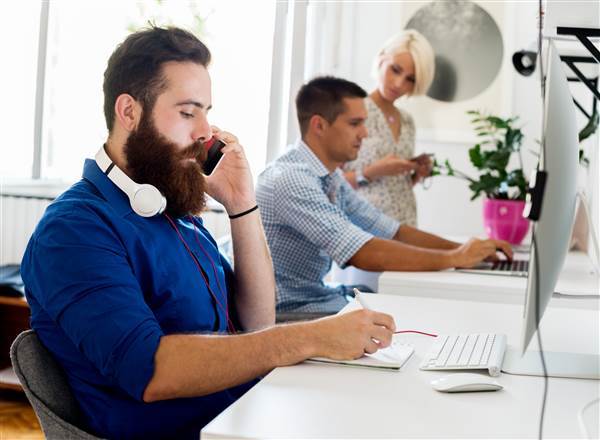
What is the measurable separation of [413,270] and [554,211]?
4.61 feet

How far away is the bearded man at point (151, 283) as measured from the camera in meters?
1.21

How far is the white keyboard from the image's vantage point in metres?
1.33

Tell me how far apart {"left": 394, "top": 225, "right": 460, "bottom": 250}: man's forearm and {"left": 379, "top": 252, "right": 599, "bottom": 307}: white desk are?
69cm

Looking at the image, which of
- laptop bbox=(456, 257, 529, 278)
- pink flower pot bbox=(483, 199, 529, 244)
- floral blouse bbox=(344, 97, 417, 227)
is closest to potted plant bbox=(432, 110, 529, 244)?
pink flower pot bbox=(483, 199, 529, 244)

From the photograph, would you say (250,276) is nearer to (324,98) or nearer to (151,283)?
(151,283)

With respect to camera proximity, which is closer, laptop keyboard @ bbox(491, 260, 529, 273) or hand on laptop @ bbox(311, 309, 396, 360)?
hand on laptop @ bbox(311, 309, 396, 360)

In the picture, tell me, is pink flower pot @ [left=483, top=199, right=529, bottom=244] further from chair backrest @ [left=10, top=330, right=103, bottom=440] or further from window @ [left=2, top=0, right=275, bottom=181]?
chair backrest @ [left=10, top=330, right=103, bottom=440]

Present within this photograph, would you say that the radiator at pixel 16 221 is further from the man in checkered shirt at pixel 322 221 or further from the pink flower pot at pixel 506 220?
the pink flower pot at pixel 506 220

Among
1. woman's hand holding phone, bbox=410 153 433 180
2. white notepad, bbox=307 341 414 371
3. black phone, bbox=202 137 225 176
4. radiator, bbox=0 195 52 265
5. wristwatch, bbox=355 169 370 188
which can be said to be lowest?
radiator, bbox=0 195 52 265

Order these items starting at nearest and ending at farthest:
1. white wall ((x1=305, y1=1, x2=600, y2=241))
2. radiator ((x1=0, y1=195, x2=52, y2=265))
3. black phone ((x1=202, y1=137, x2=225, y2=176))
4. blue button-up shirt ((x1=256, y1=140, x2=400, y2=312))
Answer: black phone ((x1=202, y1=137, x2=225, y2=176)), blue button-up shirt ((x1=256, y1=140, x2=400, y2=312)), radiator ((x1=0, y1=195, x2=52, y2=265)), white wall ((x1=305, y1=1, x2=600, y2=241))

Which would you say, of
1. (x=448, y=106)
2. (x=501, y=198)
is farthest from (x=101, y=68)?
(x=501, y=198)

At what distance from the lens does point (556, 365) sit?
139 centimetres

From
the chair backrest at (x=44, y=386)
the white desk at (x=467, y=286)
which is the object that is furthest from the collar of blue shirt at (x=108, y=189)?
the white desk at (x=467, y=286)

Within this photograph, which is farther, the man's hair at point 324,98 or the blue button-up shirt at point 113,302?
the man's hair at point 324,98
